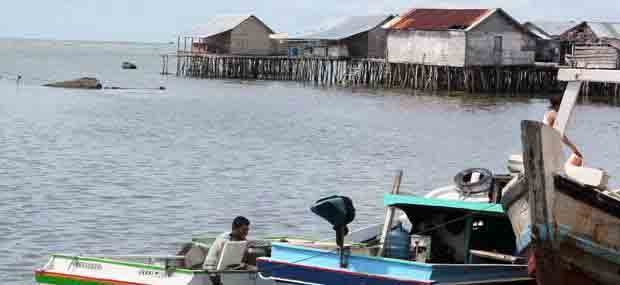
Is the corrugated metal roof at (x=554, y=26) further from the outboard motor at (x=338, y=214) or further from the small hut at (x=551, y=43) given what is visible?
the outboard motor at (x=338, y=214)

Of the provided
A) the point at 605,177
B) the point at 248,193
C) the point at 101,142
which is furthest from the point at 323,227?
the point at 101,142

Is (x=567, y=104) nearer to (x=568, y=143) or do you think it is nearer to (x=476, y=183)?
(x=568, y=143)

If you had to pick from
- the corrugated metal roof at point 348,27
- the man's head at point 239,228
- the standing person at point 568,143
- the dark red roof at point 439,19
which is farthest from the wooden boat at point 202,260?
the corrugated metal roof at point 348,27

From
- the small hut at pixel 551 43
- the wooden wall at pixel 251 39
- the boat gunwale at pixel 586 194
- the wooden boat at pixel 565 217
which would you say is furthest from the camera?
the wooden wall at pixel 251 39

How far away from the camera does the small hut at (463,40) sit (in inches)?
2219

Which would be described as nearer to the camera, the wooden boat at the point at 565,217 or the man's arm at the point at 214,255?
the wooden boat at the point at 565,217

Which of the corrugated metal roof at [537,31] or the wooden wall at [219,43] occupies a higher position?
the corrugated metal roof at [537,31]

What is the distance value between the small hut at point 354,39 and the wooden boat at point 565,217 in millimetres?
54357

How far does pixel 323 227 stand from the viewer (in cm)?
1756

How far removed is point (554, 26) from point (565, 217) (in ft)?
199

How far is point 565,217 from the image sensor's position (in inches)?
398

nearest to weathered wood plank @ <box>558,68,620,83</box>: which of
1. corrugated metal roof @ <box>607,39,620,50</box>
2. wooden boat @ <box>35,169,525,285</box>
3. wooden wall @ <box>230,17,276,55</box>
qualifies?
wooden boat @ <box>35,169,525,285</box>

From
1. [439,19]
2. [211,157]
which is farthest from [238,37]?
[211,157]

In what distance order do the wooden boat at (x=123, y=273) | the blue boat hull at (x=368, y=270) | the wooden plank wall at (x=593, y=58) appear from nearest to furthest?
the blue boat hull at (x=368, y=270)
the wooden boat at (x=123, y=273)
the wooden plank wall at (x=593, y=58)
